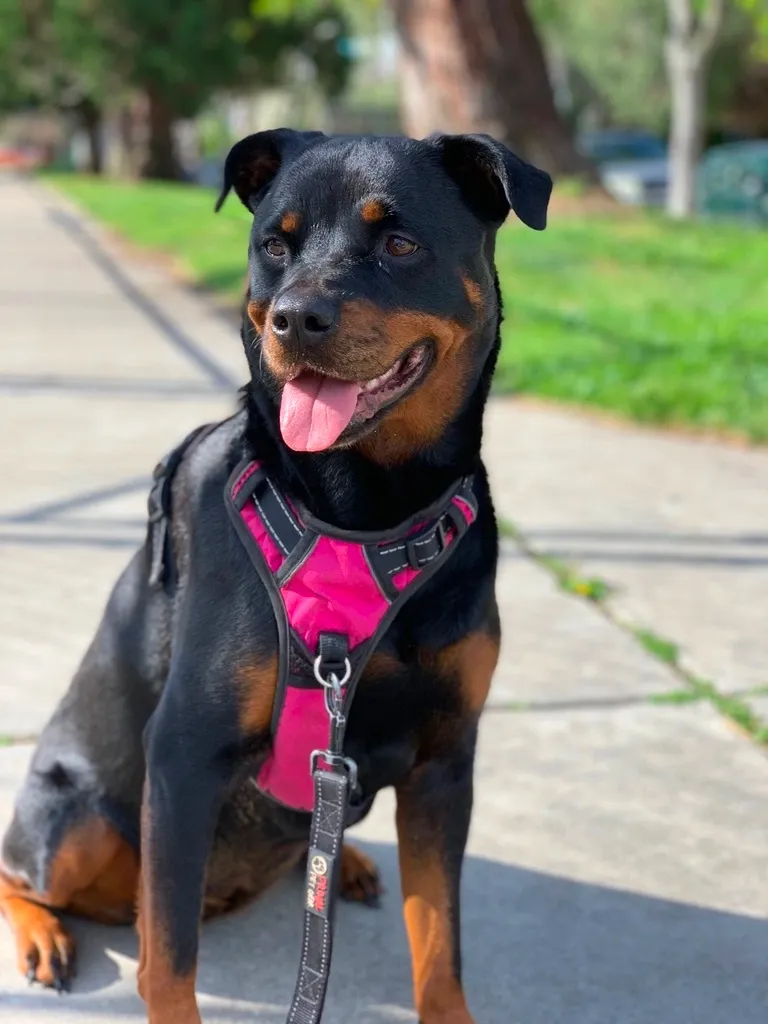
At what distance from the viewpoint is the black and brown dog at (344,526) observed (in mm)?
2430

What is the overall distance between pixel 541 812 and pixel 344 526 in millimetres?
1360

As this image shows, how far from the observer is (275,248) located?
8.39 feet

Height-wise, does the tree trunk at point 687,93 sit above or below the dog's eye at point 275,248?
below

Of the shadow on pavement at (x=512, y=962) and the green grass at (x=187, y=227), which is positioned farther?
the green grass at (x=187, y=227)

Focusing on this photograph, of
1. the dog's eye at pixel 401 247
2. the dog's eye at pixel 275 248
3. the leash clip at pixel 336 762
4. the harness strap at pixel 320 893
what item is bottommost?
the harness strap at pixel 320 893

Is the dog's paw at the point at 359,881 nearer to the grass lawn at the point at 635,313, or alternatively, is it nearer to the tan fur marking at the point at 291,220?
the tan fur marking at the point at 291,220

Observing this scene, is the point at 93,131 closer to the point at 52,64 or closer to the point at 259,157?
the point at 52,64

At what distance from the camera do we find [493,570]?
8.69 feet

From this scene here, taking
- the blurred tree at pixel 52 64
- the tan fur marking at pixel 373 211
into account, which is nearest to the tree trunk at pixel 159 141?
the blurred tree at pixel 52 64

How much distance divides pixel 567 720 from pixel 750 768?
56 centimetres

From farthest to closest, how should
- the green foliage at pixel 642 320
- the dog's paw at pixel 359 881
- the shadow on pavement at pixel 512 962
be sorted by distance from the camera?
the green foliage at pixel 642 320
the dog's paw at pixel 359 881
the shadow on pavement at pixel 512 962

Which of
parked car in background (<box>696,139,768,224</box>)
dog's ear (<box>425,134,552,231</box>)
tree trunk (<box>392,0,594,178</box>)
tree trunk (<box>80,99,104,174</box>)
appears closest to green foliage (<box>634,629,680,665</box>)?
dog's ear (<box>425,134,552,231</box>)

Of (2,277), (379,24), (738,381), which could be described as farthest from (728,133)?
(738,381)

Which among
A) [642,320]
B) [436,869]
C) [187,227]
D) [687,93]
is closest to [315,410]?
[436,869]
